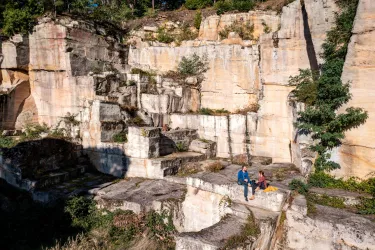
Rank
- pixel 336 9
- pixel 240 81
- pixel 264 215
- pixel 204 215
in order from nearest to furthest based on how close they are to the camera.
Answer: pixel 264 215
pixel 204 215
pixel 336 9
pixel 240 81

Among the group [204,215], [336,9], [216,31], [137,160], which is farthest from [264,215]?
[216,31]

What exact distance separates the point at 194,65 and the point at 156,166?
6.57m

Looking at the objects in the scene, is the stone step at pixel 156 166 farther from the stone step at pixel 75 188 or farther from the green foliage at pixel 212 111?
the green foliage at pixel 212 111

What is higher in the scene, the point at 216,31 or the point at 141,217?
the point at 216,31

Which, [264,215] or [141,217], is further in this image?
[141,217]

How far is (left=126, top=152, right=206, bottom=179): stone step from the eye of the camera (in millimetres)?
10078

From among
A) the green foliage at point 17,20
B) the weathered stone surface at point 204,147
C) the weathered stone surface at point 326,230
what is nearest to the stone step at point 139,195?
the weathered stone surface at point 204,147

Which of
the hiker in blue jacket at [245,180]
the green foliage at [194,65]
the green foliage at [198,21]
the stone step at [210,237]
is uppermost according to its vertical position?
the green foliage at [198,21]

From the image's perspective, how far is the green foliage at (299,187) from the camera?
7250mm

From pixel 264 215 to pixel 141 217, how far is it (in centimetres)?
355

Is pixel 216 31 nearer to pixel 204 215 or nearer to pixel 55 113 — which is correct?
pixel 55 113

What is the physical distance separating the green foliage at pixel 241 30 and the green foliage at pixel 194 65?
7.20ft

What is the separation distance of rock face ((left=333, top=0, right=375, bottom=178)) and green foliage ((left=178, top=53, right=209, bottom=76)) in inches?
301

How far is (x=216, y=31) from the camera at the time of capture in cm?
1594
